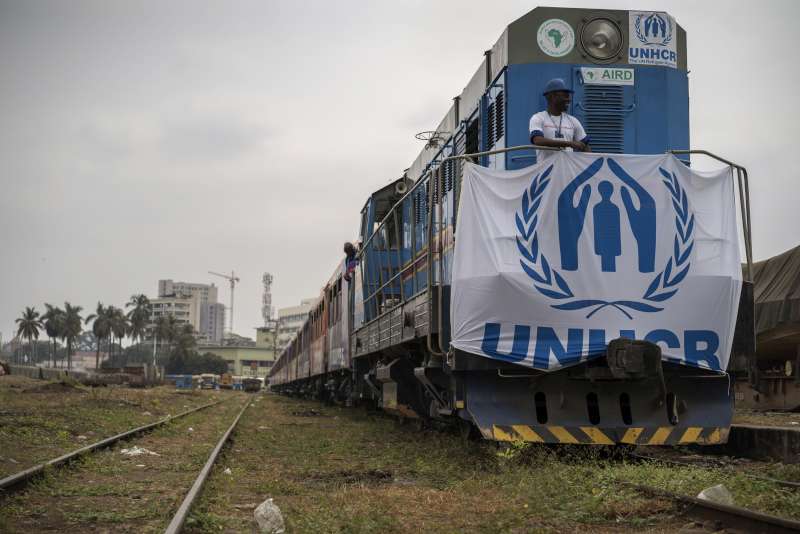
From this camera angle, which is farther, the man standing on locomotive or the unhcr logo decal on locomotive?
the unhcr logo decal on locomotive

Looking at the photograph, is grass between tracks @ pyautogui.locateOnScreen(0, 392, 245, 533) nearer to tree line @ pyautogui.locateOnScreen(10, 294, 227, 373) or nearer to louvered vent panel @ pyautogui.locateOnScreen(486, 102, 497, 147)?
louvered vent panel @ pyautogui.locateOnScreen(486, 102, 497, 147)

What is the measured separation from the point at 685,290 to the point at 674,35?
9.19ft

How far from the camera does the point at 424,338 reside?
28.6 feet

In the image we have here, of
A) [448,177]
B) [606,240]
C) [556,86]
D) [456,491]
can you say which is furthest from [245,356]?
[456,491]

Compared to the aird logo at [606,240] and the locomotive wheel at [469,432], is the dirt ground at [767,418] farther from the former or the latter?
the aird logo at [606,240]

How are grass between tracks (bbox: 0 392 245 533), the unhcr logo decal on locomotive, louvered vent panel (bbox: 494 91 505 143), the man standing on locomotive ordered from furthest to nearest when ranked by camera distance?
louvered vent panel (bbox: 494 91 505 143), the unhcr logo decal on locomotive, the man standing on locomotive, grass between tracks (bbox: 0 392 245 533)

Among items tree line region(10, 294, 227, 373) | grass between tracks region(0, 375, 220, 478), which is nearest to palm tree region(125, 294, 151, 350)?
tree line region(10, 294, 227, 373)

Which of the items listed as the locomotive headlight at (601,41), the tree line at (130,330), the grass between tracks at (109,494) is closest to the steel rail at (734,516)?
the grass between tracks at (109,494)

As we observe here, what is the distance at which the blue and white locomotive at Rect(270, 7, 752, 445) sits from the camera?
24.2 feet

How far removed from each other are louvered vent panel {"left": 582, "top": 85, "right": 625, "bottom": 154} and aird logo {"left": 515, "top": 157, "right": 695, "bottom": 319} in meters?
0.91

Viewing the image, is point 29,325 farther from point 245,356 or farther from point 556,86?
point 556,86

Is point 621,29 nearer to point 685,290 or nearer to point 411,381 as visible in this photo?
point 685,290

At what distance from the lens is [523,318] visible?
732 centimetres

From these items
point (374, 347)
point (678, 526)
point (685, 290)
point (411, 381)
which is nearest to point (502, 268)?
point (685, 290)
